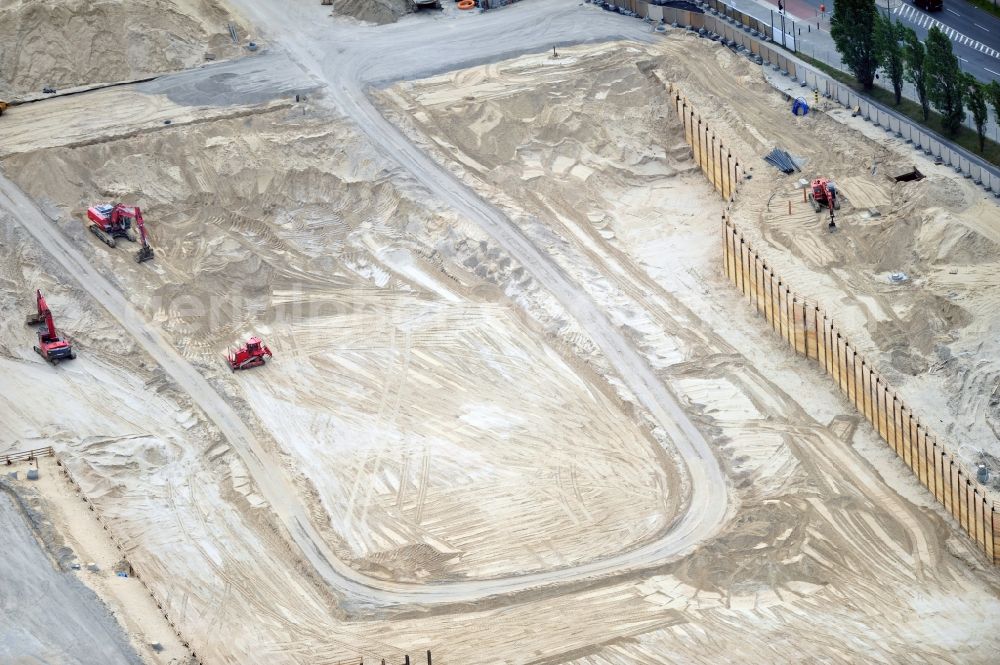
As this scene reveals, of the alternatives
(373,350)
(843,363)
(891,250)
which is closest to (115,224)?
(373,350)

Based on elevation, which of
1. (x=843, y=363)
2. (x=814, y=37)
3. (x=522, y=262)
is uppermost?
(x=814, y=37)

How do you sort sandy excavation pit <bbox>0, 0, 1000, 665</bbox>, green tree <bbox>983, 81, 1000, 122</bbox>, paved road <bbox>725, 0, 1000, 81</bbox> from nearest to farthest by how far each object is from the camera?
sandy excavation pit <bbox>0, 0, 1000, 665</bbox> < green tree <bbox>983, 81, 1000, 122</bbox> < paved road <bbox>725, 0, 1000, 81</bbox>

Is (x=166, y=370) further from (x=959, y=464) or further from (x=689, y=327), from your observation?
(x=959, y=464)

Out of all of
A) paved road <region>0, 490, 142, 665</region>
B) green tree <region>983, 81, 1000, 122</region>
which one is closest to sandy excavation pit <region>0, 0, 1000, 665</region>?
paved road <region>0, 490, 142, 665</region>

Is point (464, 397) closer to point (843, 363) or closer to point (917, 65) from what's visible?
point (843, 363)

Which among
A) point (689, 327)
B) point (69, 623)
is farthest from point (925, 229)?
point (69, 623)

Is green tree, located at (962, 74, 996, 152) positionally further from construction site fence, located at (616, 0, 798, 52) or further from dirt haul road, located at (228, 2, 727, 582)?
dirt haul road, located at (228, 2, 727, 582)

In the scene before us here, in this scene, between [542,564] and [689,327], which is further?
[689,327]
